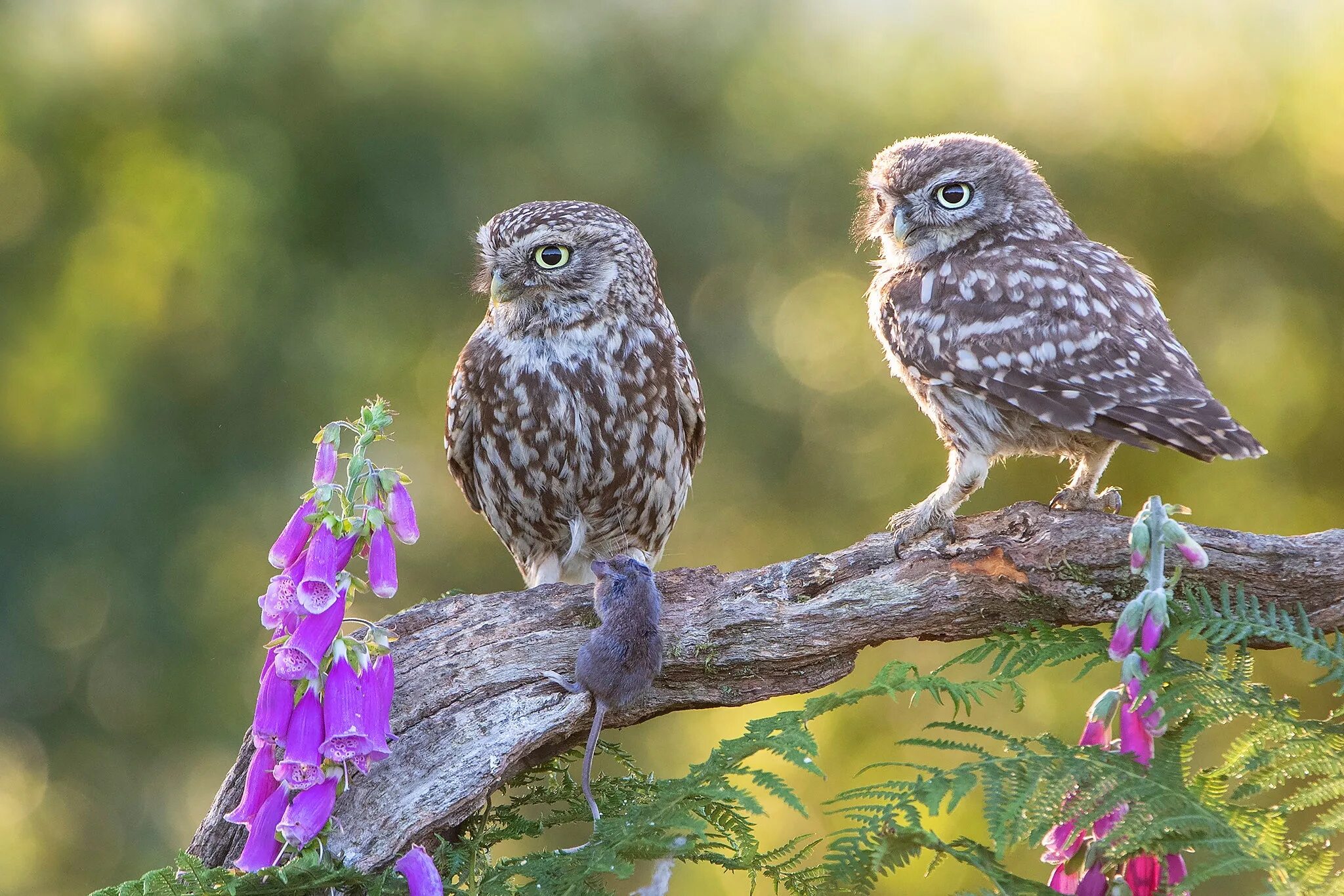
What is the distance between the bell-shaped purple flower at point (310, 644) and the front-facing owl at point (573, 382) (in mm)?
1399

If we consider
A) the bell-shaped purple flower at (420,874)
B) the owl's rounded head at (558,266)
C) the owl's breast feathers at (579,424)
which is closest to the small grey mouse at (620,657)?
the bell-shaped purple flower at (420,874)

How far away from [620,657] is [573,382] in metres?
1.02

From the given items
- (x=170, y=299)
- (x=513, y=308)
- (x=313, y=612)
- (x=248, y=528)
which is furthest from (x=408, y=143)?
(x=313, y=612)

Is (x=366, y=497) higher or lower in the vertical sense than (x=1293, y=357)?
lower

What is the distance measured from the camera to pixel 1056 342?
2.74 meters

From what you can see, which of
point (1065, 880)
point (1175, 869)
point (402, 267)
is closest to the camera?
point (1175, 869)

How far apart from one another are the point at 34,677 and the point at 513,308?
9.98 ft

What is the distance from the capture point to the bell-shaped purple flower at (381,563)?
1929mm

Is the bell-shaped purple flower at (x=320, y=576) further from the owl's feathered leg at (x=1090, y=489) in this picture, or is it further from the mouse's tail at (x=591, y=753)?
the owl's feathered leg at (x=1090, y=489)

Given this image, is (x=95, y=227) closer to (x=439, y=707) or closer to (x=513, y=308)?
(x=513, y=308)

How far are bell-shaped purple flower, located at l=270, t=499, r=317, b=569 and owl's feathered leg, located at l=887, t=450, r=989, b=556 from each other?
1.21 metres

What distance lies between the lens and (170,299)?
5.23 metres

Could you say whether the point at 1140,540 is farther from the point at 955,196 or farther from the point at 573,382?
the point at 573,382

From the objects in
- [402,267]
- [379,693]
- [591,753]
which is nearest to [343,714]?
[379,693]
